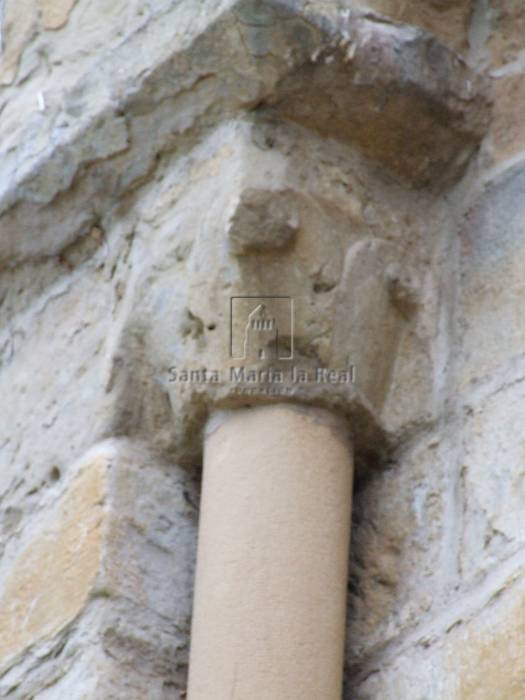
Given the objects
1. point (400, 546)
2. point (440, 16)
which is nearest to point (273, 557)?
point (400, 546)

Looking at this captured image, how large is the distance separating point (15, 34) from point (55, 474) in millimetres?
613

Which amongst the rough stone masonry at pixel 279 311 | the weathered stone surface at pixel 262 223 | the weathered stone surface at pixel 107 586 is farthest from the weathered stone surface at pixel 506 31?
the weathered stone surface at pixel 107 586

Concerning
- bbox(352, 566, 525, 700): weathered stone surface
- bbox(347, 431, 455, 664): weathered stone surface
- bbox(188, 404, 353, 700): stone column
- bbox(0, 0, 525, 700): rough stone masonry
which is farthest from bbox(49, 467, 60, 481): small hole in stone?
bbox(352, 566, 525, 700): weathered stone surface

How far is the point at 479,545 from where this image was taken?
196cm

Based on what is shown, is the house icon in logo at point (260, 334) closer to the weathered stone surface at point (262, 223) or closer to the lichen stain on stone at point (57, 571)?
the weathered stone surface at point (262, 223)

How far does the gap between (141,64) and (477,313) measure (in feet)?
1.54

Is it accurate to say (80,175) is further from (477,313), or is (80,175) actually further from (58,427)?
(477,313)

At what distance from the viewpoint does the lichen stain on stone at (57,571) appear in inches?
82.1

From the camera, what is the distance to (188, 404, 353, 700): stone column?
1.91m

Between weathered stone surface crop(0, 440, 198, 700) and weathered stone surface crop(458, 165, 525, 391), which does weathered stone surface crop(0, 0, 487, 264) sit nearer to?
weathered stone surface crop(458, 165, 525, 391)

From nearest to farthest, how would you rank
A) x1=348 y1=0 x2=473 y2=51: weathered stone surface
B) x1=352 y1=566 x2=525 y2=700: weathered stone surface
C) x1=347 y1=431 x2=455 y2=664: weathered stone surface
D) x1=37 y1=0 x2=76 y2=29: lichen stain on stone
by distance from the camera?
x1=352 y1=566 x2=525 y2=700: weathered stone surface
x1=347 y1=431 x2=455 y2=664: weathered stone surface
x1=348 y1=0 x2=473 y2=51: weathered stone surface
x1=37 y1=0 x2=76 y2=29: lichen stain on stone

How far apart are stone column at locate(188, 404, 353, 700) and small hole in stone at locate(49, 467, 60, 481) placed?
0.74 feet

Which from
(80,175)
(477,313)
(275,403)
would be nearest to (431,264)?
(477,313)

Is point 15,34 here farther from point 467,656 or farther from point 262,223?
point 467,656
